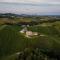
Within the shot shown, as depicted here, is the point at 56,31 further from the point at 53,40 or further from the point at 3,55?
the point at 3,55

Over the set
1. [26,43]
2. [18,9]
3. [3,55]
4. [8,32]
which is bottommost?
[3,55]

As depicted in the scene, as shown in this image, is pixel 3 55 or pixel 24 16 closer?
pixel 3 55

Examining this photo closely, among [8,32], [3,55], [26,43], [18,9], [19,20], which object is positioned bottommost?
[3,55]

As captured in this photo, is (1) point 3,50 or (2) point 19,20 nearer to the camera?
(1) point 3,50

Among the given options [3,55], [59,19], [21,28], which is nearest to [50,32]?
[59,19]

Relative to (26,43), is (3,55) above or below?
below

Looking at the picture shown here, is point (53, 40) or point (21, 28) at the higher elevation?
point (21, 28)

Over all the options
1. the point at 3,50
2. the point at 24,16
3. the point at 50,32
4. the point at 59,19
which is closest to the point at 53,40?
the point at 50,32

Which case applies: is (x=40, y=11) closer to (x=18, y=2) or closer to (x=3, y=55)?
(x=18, y=2)
